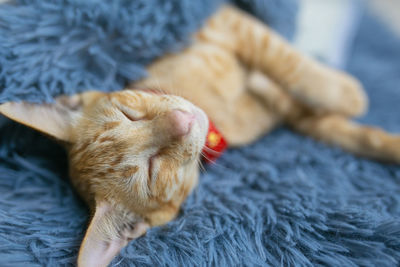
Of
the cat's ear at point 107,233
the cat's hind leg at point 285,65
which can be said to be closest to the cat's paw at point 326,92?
the cat's hind leg at point 285,65

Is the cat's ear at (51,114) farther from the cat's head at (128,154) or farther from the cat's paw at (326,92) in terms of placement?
the cat's paw at (326,92)

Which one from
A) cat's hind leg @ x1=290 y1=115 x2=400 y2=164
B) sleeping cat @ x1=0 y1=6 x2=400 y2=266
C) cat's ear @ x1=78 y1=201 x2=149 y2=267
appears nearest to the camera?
cat's ear @ x1=78 y1=201 x2=149 y2=267

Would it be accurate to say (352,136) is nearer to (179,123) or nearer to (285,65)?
(285,65)

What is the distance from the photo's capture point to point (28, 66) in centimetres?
83

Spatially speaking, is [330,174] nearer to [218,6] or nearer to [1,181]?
[218,6]

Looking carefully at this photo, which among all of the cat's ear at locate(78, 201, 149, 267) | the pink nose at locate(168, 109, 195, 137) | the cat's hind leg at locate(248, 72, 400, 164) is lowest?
the cat's ear at locate(78, 201, 149, 267)

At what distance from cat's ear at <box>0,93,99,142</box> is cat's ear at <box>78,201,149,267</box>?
231mm

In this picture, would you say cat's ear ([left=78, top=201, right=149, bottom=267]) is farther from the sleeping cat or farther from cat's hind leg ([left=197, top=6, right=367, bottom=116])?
cat's hind leg ([left=197, top=6, right=367, bottom=116])

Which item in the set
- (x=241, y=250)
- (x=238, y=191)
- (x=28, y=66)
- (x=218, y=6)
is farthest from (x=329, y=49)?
(x=28, y=66)

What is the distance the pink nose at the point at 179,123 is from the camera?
27.8 inches

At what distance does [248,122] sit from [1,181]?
30.4 inches

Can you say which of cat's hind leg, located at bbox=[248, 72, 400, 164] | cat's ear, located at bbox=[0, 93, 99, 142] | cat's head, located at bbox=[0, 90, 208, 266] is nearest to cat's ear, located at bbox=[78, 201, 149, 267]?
cat's head, located at bbox=[0, 90, 208, 266]

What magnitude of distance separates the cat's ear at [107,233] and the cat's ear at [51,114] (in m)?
0.23

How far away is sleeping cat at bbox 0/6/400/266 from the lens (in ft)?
2.45
